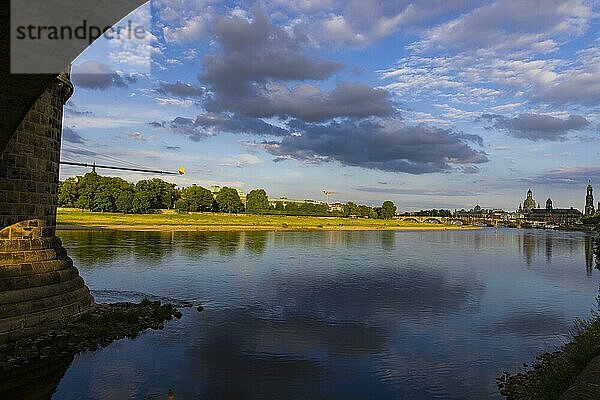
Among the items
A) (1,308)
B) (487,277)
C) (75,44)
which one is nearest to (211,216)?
(487,277)

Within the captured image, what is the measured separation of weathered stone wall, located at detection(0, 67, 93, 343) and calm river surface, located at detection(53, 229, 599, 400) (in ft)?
7.49

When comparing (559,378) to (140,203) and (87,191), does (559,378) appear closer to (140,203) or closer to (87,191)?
(87,191)

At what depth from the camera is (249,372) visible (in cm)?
1577

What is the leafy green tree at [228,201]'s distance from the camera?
13900cm

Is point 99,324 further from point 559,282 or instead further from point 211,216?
point 211,216

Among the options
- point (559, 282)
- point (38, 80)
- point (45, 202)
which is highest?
point (38, 80)

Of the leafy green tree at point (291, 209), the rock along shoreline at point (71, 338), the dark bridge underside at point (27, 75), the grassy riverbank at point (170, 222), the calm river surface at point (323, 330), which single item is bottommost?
the calm river surface at point (323, 330)

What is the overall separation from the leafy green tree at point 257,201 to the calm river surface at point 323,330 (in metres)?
111

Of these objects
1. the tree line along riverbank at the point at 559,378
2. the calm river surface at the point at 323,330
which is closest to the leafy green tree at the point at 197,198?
the calm river surface at the point at 323,330

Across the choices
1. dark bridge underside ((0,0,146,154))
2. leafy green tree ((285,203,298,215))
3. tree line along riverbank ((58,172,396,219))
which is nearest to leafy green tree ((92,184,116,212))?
tree line along riverbank ((58,172,396,219))

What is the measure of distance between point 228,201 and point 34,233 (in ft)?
403

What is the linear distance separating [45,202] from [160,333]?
6.51 metres

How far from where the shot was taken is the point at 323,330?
70.1 feet

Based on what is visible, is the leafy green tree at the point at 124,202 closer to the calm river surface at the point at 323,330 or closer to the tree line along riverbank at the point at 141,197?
the tree line along riverbank at the point at 141,197
